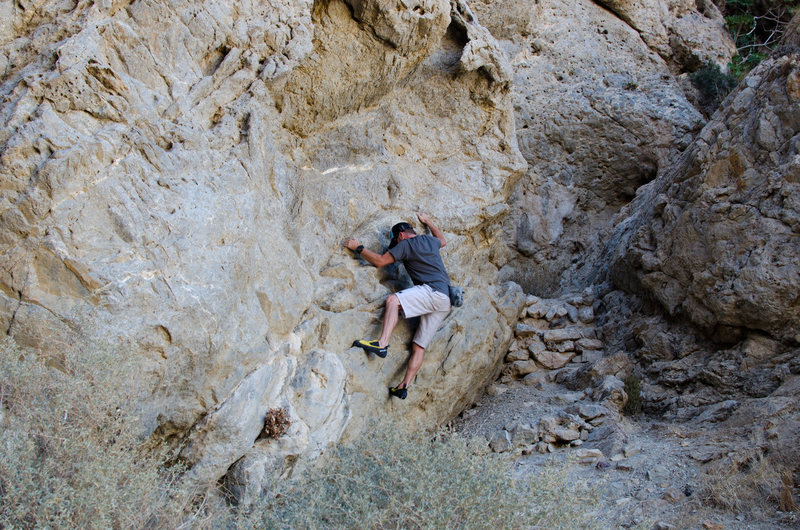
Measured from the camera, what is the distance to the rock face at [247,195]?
156 inches

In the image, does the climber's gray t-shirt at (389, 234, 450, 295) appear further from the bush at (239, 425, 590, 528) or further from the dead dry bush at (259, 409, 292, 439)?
the bush at (239, 425, 590, 528)

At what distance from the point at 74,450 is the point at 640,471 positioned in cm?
427

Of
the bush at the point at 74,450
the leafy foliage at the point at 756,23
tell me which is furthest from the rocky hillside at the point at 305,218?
the leafy foliage at the point at 756,23

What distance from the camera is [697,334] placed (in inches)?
274

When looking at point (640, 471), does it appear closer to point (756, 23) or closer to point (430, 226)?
point (430, 226)

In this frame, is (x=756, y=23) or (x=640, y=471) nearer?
(x=640, y=471)

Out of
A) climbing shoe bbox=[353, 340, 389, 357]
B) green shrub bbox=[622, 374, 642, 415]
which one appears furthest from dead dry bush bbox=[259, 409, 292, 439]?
green shrub bbox=[622, 374, 642, 415]

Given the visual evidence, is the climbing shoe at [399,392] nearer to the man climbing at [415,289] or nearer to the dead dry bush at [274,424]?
the man climbing at [415,289]

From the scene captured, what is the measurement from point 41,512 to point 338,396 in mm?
2704

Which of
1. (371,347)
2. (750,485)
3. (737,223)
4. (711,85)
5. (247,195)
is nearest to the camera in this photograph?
(750,485)

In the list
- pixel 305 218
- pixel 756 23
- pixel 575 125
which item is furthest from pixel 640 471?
pixel 756 23

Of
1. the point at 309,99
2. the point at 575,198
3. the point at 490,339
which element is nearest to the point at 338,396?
the point at 490,339

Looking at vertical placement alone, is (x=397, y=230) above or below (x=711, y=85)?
below

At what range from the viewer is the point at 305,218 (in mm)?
5781
